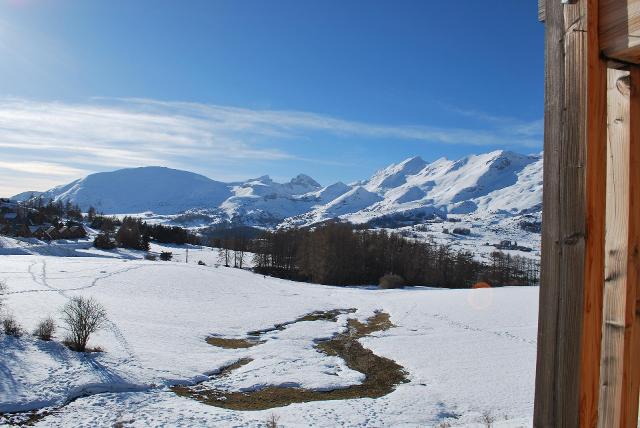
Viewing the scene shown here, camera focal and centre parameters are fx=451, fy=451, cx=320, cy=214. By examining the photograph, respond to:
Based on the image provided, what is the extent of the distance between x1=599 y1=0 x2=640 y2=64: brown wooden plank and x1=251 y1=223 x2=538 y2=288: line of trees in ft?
229

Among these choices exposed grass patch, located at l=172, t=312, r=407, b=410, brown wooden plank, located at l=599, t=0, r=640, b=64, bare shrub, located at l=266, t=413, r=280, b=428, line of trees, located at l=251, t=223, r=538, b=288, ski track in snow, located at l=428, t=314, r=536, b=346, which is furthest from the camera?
line of trees, located at l=251, t=223, r=538, b=288

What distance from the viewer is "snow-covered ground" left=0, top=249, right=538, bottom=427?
51.5 ft

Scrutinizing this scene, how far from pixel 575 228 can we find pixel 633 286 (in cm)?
35

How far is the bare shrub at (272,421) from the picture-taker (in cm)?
1427

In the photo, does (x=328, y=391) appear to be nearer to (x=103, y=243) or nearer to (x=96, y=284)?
(x=96, y=284)

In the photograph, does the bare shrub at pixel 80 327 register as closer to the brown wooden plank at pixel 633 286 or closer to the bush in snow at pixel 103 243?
the brown wooden plank at pixel 633 286

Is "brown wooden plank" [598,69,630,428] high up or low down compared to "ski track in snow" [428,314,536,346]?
up

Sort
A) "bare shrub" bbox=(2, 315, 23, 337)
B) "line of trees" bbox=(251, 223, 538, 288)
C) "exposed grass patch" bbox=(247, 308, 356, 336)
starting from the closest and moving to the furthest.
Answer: "bare shrub" bbox=(2, 315, 23, 337) → "exposed grass patch" bbox=(247, 308, 356, 336) → "line of trees" bbox=(251, 223, 538, 288)

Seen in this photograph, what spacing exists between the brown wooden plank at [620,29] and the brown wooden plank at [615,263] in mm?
135

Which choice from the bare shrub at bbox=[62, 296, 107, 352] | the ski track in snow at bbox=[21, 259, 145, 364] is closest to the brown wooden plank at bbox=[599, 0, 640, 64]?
the ski track in snow at bbox=[21, 259, 145, 364]

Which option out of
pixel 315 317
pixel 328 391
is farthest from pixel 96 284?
pixel 328 391

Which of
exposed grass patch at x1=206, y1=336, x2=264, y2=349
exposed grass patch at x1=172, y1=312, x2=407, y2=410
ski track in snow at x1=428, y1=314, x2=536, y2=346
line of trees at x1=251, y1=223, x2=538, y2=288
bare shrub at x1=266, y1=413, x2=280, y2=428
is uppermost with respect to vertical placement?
line of trees at x1=251, y1=223, x2=538, y2=288

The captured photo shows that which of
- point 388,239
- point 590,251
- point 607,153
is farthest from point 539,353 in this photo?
point 388,239

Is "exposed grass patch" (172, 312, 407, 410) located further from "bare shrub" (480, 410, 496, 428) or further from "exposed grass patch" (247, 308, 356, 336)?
"exposed grass patch" (247, 308, 356, 336)
